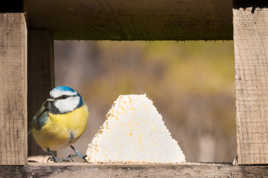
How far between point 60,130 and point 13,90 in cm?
39

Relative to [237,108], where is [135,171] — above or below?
below

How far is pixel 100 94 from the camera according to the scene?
7.45m

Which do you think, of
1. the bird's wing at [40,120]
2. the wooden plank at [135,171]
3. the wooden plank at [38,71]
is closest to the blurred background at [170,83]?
the wooden plank at [38,71]

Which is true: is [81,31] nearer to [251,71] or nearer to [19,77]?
[19,77]

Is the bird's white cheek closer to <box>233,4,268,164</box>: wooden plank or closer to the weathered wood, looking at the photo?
the weathered wood

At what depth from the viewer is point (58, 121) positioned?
2.67 metres

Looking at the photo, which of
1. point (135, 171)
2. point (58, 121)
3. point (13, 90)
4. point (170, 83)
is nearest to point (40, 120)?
point (58, 121)

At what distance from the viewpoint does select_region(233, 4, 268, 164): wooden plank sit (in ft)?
7.37

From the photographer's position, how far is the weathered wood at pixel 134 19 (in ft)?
8.64

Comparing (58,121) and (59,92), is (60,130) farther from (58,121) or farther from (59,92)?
(59,92)

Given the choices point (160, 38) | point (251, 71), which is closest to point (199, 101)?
point (160, 38)

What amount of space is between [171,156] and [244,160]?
43cm

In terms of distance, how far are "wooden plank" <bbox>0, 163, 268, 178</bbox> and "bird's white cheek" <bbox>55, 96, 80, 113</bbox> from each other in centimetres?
45

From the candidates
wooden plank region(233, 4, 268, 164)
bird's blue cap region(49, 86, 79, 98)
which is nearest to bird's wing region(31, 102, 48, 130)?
bird's blue cap region(49, 86, 79, 98)
